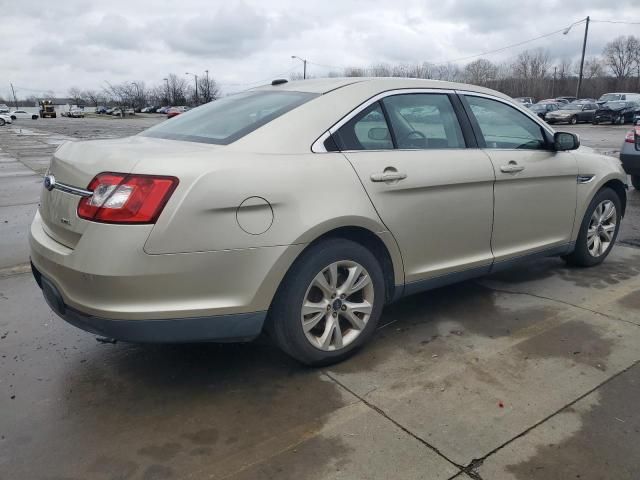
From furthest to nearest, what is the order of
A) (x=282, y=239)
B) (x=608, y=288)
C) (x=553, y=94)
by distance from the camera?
(x=553, y=94) → (x=608, y=288) → (x=282, y=239)

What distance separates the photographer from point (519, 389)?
9.20ft

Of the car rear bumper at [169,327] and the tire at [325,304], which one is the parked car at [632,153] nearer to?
the tire at [325,304]

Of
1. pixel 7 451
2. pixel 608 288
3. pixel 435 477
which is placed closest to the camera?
pixel 435 477

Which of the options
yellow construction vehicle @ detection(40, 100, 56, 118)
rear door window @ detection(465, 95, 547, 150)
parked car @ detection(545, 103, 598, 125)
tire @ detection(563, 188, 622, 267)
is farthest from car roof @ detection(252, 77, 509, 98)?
yellow construction vehicle @ detection(40, 100, 56, 118)

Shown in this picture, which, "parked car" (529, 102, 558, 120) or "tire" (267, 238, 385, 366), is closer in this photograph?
"tire" (267, 238, 385, 366)

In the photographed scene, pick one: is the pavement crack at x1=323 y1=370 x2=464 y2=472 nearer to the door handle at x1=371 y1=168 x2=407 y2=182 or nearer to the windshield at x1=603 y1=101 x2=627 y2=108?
the door handle at x1=371 y1=168 x2=407 y2=182

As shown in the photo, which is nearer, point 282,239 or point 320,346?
point 282,239

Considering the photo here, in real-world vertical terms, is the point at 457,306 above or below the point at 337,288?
below

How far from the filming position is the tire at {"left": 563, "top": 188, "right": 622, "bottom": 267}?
180 inches

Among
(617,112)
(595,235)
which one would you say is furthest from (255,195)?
(617,112)

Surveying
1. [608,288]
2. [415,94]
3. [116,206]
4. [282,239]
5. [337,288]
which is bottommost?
[608,288]

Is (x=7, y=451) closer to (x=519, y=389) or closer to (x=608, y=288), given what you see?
(x=519, y=389)

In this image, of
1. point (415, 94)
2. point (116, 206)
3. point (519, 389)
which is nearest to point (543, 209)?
point (415, 94)

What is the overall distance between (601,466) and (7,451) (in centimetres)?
252
